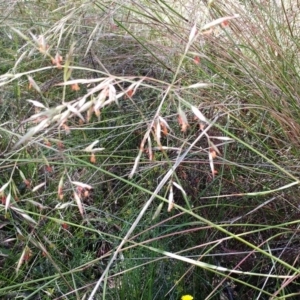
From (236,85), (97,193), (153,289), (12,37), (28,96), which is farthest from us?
(12,37)

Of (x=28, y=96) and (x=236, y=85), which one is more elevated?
(x=236, y=85)

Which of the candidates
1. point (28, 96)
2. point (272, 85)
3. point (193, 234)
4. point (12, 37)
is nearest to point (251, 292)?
point (193, 234)

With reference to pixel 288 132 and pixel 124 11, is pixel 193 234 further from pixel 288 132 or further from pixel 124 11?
pixel 124 11

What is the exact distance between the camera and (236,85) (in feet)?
4.57

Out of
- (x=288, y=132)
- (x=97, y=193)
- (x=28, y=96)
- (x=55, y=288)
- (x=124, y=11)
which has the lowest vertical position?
(x=55, y=288)

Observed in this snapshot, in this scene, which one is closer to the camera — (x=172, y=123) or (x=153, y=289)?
(x=153, y=289)

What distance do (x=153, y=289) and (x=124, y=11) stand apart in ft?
2.51

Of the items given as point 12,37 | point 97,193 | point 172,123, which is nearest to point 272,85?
point 172,123

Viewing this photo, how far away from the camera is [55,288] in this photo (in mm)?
1320

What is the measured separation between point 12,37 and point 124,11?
0.41 metres

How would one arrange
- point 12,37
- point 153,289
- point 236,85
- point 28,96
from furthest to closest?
point 12,37
point 28,96
point 236,85
point 153,289

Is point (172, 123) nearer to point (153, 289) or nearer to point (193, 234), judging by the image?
point (193, 234)

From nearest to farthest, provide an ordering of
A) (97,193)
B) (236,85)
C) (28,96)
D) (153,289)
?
1. (153,289)
2. (236,85)
3. (97,193)
4. (28,96)

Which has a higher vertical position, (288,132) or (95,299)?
(288,132)
